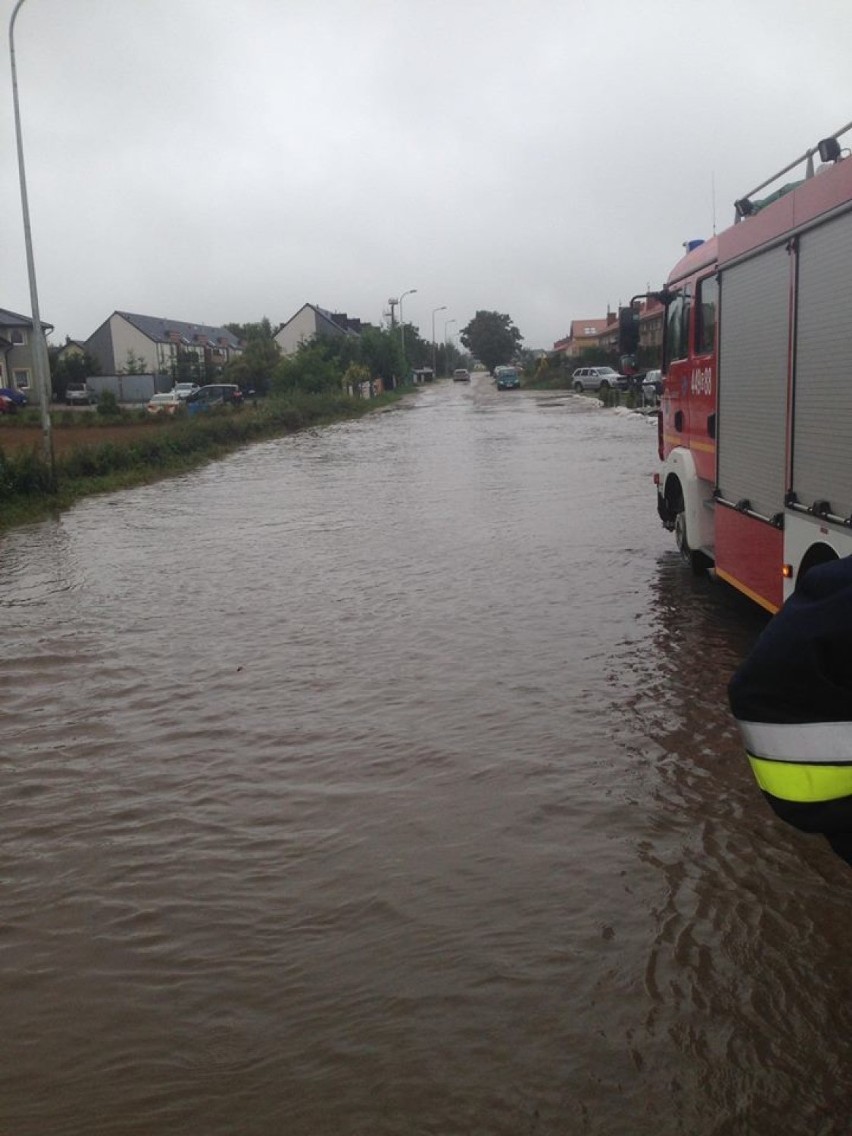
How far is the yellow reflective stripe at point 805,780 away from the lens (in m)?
1.79

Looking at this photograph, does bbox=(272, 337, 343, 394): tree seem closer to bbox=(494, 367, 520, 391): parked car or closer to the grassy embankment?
the grassy embankment

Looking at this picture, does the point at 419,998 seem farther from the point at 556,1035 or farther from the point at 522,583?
the point at 522,583

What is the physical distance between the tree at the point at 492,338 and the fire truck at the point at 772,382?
12655cm

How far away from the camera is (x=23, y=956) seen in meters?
3.88

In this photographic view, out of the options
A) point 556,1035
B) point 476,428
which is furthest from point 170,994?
point 476,428

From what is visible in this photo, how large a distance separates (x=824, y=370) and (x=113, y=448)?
19.6 metres

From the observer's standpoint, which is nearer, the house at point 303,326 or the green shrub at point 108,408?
the green shrub at point 108,408

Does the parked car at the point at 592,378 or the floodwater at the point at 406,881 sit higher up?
the parked car at the point at 592,378

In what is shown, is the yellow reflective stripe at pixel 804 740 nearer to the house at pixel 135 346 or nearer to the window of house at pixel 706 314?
the window of house at pixel 706 314

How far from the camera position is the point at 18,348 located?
6762 centimetres

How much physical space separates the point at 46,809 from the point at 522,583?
5.76 metres

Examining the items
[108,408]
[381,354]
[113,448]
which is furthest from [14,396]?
[113,448]

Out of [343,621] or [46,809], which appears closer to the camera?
[46,809]

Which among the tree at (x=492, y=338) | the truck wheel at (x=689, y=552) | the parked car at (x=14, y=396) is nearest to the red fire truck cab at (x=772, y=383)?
the truck wheel at (x=689, y=552)
